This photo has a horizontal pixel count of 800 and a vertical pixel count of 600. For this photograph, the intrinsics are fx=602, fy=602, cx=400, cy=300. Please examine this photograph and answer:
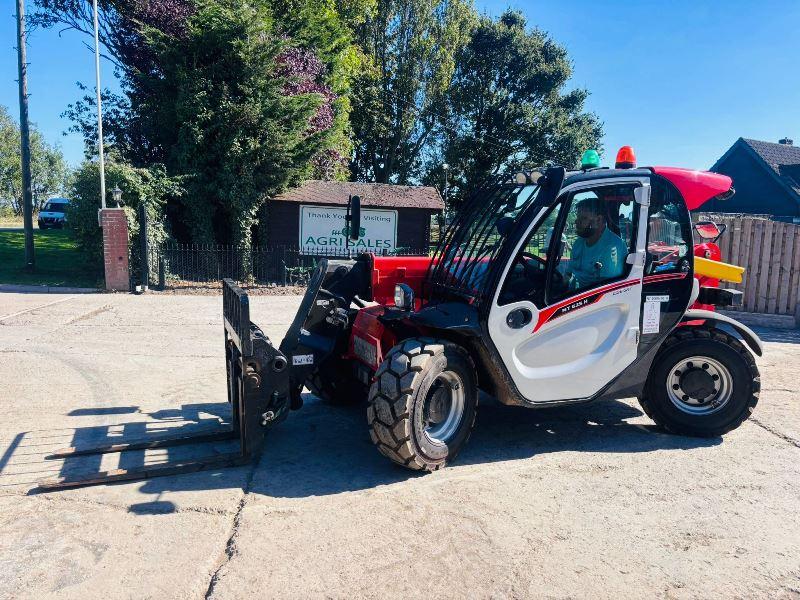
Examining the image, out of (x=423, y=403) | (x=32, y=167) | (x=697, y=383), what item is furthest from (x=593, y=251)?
(x=32, y=167)

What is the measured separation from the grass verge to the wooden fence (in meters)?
14.4

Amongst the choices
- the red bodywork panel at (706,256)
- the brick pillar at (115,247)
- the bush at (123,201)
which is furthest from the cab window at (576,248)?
the bush at (123,201)

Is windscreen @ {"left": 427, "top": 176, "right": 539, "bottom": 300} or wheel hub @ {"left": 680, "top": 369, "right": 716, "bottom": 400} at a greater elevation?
windscreen @ {"left": 427, "top": 176, "right": 539, "bottom": 300}

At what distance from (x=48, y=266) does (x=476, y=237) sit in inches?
675

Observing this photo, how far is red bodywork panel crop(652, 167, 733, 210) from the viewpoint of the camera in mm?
5391

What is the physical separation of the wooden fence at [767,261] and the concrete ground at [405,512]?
6.35 metres

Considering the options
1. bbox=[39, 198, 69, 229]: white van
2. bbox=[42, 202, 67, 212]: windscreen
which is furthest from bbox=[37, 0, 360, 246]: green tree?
bbox=[42, 202, 67, 212]: windscreen

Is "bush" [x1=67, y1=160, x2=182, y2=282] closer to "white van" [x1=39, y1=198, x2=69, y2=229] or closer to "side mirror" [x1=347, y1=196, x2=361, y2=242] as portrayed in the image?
"side mirror" [x1=347, y1=196, x2=361, y2=242]

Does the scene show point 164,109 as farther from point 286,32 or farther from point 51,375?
point 51,375

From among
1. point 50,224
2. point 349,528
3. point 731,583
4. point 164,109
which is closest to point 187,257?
point 164,109

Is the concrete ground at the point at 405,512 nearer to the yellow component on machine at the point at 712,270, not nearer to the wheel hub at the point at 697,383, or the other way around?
the wheel hub at the point at 697,383

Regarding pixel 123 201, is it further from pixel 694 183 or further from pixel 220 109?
pixel 694 183

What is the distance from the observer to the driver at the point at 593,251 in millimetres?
4754

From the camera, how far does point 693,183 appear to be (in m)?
5.41
